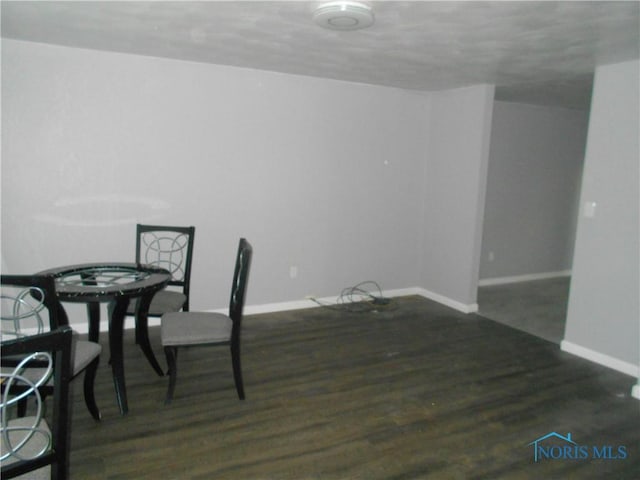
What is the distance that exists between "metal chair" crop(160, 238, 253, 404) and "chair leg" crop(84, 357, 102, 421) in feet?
1.18

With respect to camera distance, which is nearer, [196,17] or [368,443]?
[368,443]

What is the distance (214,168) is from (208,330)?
69.6 inches

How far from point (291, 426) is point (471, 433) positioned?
3.22ft

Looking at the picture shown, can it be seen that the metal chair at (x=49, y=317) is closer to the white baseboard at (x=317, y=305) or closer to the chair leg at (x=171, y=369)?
the chair leg at (x=171, y=369)

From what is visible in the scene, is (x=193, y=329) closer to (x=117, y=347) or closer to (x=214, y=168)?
(x=117, y=347)

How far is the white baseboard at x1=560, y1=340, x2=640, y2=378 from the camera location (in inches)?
128

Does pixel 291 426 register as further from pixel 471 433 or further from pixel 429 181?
pixel 429 181

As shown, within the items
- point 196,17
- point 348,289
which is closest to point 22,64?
point 196,17

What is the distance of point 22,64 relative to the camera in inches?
127

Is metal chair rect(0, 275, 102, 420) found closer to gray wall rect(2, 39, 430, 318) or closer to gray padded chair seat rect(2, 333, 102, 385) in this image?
gray padded chair seat rect(2, 333, 102, 385)

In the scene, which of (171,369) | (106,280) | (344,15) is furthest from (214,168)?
(344,15)

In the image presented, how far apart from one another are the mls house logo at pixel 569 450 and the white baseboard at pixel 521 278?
3339mm

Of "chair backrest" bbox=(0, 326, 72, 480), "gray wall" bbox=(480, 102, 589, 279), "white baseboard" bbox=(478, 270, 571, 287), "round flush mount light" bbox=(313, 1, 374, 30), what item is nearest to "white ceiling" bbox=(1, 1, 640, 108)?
"round flush mount light" bbox=(313, 1, 374, 30)

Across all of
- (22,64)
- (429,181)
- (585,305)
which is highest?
(22,64)
